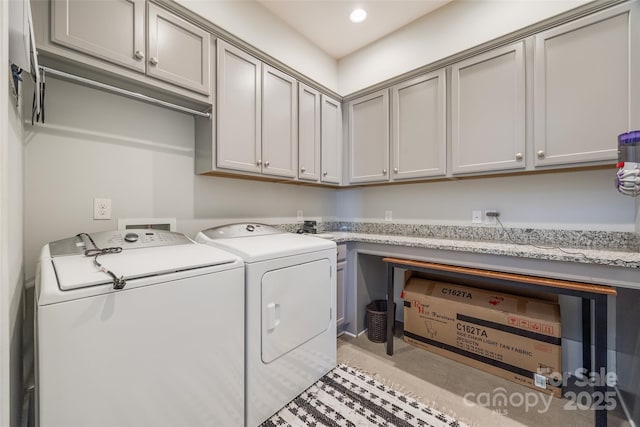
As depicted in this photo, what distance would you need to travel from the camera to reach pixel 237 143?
190 cm

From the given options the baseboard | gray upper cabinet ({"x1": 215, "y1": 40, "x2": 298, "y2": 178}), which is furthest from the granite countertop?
gray upper cabinet ({"x1": 215, "y1": 40, "x2": 298, "y2": 178})

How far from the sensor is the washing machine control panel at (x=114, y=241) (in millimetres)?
1224

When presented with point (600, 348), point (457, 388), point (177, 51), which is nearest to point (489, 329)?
point (457, 388)

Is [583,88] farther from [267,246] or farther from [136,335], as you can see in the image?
[136,335]

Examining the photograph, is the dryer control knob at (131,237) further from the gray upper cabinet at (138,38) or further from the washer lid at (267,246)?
the gray upper cabinet at (138,38)

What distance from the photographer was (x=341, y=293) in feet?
7.66

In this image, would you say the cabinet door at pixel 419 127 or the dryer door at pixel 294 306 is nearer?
the dryer door at pixel 294 306

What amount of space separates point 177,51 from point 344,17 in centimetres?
157

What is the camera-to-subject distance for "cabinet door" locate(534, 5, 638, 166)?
152 centimetres

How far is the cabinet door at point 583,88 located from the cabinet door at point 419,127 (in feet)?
2.03

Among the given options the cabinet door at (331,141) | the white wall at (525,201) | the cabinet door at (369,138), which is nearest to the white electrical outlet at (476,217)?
the white wall at (525,201)

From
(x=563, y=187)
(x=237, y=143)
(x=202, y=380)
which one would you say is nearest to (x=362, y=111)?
(x=237, y=143)

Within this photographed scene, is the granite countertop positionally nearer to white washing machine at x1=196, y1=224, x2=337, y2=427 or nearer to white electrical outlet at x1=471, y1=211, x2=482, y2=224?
white electrical outlet at x1=471, y1=211, x2=482, y2=224

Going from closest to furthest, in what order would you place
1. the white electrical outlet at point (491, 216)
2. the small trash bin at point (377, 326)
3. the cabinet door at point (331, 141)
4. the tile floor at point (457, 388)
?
the tile floor at point (457, 388), the white electrical outlet at point (491, 216), the small trash bin at point (377, 326), the cabinet door at point (331, 141)
